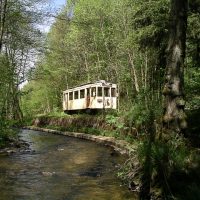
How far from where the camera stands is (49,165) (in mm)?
13391

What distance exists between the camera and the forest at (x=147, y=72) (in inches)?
316

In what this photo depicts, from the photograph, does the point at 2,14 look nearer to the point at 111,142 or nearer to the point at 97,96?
the point at 111,142

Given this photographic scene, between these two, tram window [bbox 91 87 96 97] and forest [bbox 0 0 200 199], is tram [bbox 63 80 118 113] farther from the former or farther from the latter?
forest [bbox 0 0 200 199]

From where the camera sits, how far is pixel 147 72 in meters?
32.3

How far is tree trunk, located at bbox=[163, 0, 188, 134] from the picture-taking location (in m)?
9.08

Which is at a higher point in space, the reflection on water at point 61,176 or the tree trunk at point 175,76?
the tree trunk at point 175,76

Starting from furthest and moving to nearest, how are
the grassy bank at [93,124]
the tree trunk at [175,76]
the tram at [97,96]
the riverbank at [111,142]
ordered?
the tram at [97,96] < the grassy bank at [93,124] < the riverbank at [111,142] < the tree trunk at [175,76]

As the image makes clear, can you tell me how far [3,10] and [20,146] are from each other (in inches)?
255

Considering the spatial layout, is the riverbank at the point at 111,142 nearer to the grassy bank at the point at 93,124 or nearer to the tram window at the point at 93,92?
the grassy bank at the point at 93,124

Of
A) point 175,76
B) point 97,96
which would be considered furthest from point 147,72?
point 175,76

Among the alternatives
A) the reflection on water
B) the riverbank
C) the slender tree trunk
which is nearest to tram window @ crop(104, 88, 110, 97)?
the riverbank

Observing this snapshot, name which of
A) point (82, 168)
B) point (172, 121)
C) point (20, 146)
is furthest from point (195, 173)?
point (20, 146)

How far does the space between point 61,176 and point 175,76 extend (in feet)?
14.1

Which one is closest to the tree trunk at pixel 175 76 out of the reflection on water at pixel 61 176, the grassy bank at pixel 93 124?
the reflection on water at pixel 61 176
